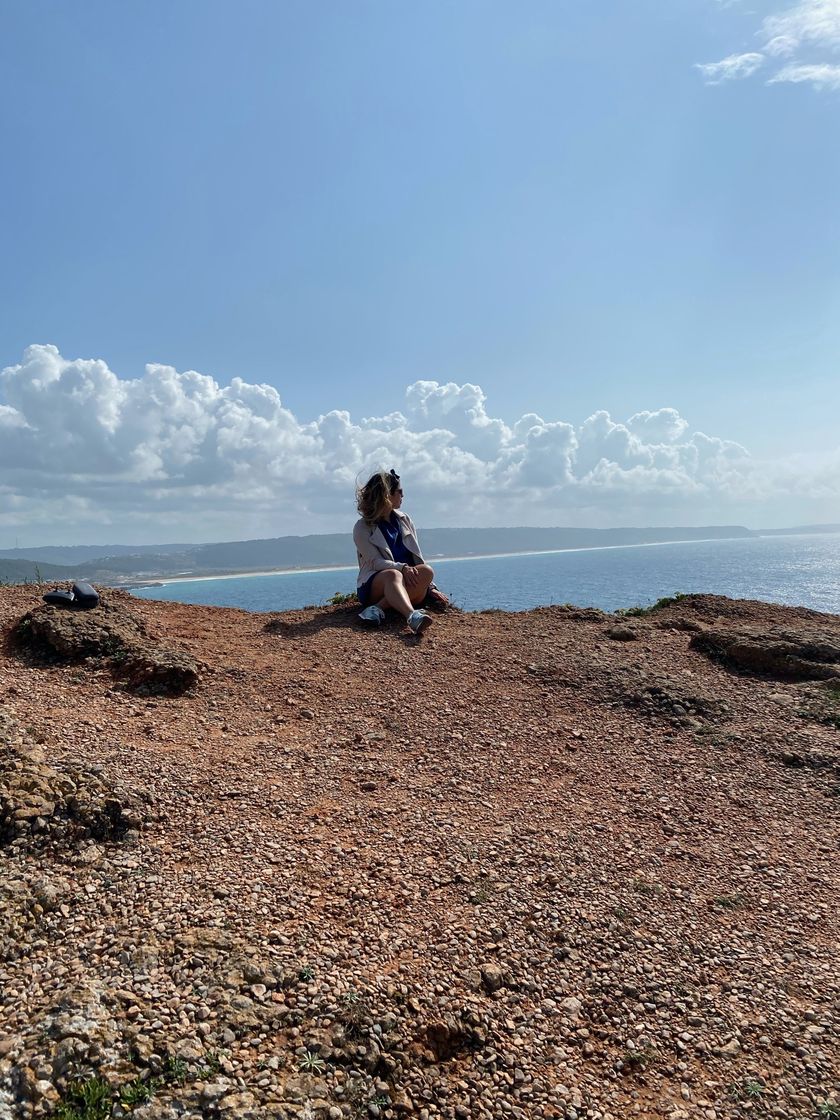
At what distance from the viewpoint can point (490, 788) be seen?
580 centimetres

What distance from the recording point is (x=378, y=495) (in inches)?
409

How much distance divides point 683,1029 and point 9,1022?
3.47 m

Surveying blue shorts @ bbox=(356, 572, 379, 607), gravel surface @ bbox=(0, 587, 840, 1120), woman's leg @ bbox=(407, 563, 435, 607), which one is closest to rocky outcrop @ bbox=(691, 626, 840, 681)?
gravel surface @ bbox=(0, 587, 840, 1120)

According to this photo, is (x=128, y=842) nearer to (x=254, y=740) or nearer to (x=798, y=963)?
(x=254, y=740)

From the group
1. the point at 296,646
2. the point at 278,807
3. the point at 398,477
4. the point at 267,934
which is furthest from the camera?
the point at 398,477

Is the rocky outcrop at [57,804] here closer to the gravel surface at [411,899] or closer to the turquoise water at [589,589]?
the gravel surface at [411,899]

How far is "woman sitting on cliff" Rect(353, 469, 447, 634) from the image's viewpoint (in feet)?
34.0

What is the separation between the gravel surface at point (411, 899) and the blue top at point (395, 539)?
10.6 feet

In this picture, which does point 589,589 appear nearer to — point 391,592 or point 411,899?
point 391,592

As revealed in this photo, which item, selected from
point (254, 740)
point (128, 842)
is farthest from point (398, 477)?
point (128, 842)

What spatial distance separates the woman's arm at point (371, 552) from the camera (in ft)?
34.3

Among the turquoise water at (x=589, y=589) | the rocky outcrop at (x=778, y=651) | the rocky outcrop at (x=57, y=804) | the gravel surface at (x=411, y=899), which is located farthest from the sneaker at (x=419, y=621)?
the rocky outcrop at (x=57, y=804)

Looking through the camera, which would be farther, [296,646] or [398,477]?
[398,477]

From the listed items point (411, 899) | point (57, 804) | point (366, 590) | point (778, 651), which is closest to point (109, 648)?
point (57, 804)
